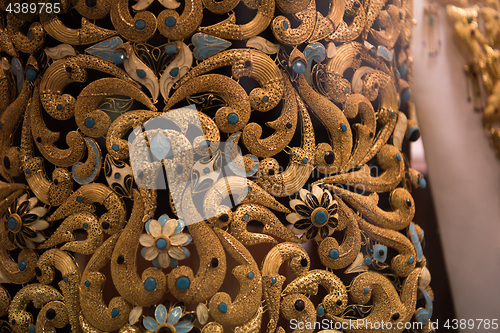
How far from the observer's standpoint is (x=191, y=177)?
51 cm

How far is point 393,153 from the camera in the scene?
59cm

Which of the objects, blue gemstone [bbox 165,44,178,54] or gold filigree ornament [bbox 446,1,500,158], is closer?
blue gemstone [bbox 165,44,178,54]

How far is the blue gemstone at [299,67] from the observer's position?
53cm

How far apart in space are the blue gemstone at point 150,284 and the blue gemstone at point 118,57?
0.99 ft

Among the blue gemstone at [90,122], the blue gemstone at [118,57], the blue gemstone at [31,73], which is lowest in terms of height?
the blue gemstone at [90,122]

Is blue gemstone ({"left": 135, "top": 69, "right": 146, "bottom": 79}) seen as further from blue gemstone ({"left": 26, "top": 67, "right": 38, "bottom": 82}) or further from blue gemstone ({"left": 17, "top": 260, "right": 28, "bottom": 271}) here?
blue gemstone ({"left": 17, "top": 260, "right": 28, "bottom": 271})

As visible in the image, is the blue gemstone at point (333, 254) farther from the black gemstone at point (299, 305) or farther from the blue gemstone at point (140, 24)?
the blue gemstone at point (140, 24)

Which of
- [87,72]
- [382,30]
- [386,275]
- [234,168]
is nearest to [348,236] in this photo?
[386,275]

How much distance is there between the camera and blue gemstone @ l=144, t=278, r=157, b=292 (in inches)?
19.1

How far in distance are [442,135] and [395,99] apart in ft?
1.13

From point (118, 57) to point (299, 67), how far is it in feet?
0.84

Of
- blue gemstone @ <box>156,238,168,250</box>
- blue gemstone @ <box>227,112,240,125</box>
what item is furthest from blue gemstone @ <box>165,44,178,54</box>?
blue gemstone @ <box>156,238,168,250</box>

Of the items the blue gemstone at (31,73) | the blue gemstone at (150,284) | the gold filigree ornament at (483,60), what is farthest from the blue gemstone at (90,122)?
the gold filigree ornament at (483,60)

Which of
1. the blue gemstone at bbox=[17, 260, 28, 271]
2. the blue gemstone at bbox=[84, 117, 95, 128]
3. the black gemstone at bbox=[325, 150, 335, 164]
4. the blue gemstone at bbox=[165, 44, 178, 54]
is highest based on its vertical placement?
the blue gemstone at bbox=[165, 44, 178, 54]
